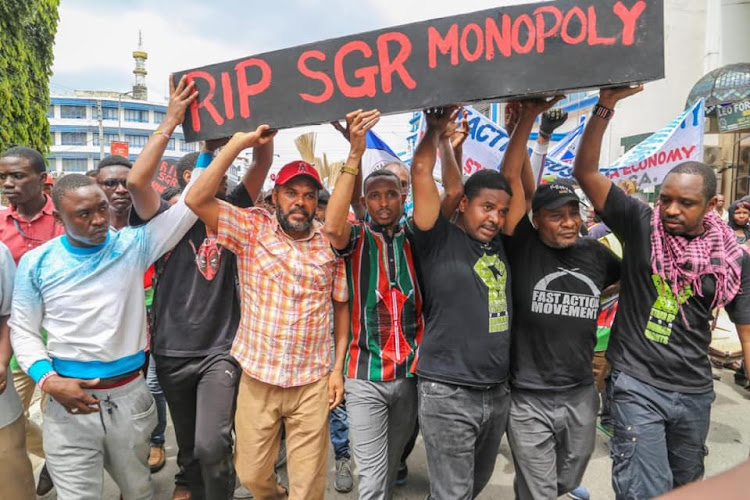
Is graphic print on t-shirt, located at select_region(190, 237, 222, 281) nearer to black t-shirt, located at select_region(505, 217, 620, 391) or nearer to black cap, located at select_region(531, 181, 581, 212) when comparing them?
black t-shirt, located at select_region(505, 217, 620, 391)

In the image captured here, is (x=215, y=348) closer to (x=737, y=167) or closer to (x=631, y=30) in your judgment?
(x=631, y=30)

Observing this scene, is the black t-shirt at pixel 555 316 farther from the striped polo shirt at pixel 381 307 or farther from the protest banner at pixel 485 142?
the protest banner at pixel 485 142

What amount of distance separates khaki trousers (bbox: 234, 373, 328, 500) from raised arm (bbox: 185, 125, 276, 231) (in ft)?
2.79

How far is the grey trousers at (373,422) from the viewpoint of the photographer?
8.09 ft

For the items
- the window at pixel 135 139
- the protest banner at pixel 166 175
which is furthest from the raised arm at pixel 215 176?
the window at pixel 135 139

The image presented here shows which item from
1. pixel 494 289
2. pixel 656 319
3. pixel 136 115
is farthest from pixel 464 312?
pixel 136 115

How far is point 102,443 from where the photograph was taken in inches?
91.1

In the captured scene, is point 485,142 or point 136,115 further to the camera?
point 136,115

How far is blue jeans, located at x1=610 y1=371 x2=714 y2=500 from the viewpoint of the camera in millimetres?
2273

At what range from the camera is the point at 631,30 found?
73.4 inches

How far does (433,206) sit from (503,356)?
0.79 metres

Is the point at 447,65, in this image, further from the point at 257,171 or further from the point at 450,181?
the point at 257,171

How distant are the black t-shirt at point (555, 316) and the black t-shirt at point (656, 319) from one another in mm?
153

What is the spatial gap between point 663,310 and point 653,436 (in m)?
0.58
